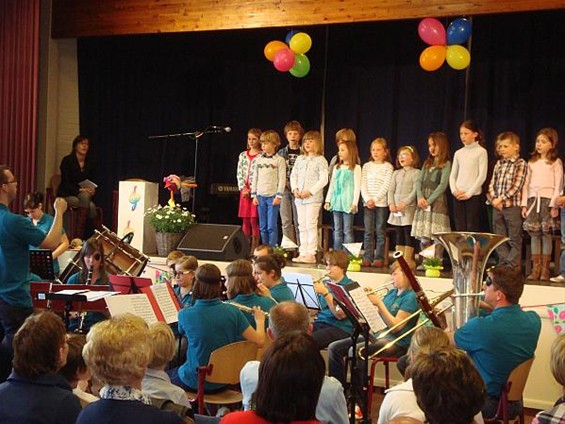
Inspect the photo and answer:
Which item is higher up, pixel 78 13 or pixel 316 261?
pixel 78 13

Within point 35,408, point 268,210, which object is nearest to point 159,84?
point 268,210

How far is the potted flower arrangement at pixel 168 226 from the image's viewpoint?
919 cm

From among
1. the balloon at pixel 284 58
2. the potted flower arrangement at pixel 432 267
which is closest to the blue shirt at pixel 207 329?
the potted flower arrangement at pixel 432 267

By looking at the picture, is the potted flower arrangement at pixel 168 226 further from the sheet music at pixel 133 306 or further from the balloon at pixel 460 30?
the sheet music at pixel 133 306

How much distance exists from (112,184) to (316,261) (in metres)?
3.99

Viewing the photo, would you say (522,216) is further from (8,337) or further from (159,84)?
(159,84)

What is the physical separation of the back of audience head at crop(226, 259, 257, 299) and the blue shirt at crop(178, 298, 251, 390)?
45cm

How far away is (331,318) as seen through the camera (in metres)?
6.41

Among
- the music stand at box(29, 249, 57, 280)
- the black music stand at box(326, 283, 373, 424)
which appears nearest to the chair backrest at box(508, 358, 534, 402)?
the black music stand at box(326, 283, 373, 424)

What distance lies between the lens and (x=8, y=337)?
480 centimetres

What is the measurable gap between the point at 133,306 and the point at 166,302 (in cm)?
40

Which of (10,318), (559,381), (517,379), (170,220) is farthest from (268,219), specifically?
(559,381)

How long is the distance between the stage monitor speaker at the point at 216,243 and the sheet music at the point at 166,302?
3.40m

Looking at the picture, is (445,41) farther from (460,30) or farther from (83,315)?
(83,315)
